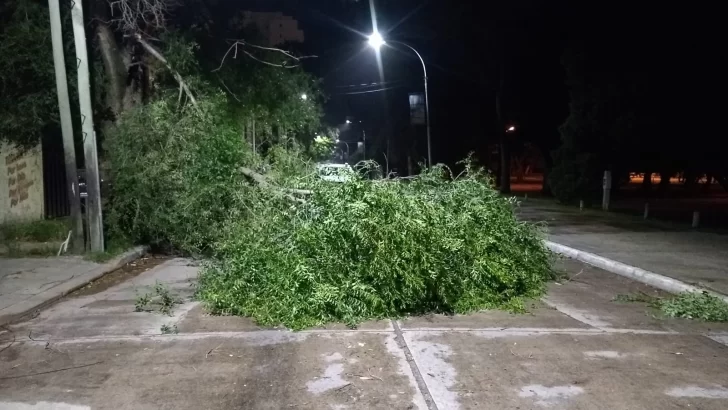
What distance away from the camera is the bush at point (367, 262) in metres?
7.44

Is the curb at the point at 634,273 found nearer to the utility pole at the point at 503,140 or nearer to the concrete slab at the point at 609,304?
the concrete slab at the point at 609,304

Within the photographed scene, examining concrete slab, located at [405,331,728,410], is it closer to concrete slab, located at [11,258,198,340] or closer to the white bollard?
concrete slab, located at [11,258,198,340]

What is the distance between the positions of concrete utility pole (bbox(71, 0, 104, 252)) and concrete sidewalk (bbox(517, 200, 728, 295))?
818cm

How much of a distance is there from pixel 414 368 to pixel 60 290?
5.79m

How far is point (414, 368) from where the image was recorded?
5.73 metres

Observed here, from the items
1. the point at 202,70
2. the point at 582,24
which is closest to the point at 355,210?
the point at 202,70

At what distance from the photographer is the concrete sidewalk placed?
10.4 meters

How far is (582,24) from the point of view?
1121 inches

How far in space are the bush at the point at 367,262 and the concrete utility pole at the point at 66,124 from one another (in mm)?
4092

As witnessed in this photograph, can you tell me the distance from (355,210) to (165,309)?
2683 millimetres

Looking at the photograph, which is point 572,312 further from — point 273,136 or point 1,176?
point 1,176

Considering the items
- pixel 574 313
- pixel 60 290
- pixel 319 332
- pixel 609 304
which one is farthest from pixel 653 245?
pixel 60 290

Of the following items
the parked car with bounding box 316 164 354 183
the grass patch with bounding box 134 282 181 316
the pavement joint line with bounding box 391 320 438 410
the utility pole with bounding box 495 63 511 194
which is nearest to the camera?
the pavement joint line with bounding box 391 320 438 410

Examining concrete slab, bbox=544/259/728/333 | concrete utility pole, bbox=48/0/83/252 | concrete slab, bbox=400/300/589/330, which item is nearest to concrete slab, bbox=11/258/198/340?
concrete utility pole, bbox=48/0/83/252
